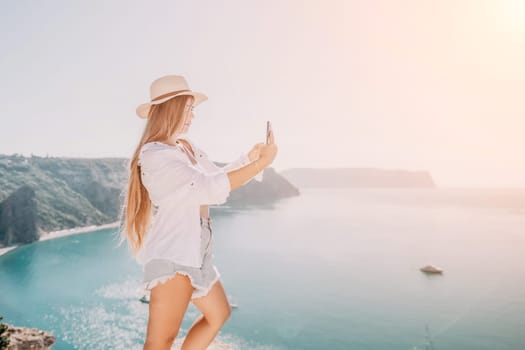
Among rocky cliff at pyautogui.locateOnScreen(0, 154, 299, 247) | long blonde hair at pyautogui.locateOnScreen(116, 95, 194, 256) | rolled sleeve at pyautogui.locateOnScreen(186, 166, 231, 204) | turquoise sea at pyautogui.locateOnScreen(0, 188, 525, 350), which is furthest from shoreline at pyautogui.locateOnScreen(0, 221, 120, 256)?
rolled sleeve at pyautogui.locateOnScreen(186, 166, 231, 204)

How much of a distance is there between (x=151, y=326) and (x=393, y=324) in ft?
150

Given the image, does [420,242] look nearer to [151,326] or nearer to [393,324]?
[393,324]

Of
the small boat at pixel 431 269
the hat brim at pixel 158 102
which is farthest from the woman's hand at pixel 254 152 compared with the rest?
the small boat at pixel 431 269

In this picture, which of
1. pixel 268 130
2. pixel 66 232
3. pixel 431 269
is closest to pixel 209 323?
pixel 268 130

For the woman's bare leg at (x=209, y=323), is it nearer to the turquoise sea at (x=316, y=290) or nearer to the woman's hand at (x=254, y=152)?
the woman's hand at (x=254, y=152)

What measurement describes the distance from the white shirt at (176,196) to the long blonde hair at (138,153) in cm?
15

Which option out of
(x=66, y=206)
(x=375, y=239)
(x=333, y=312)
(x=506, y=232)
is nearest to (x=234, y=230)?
(x=375, y=239)

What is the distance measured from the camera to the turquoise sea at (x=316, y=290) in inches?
1563

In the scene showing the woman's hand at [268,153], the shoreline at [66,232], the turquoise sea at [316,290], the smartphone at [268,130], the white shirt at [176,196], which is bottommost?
the turquoise sea at [316,290]

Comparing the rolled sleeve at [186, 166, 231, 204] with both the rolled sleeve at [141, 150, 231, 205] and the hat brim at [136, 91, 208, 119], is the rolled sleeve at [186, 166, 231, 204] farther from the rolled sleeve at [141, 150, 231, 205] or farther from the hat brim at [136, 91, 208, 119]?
the hat brim at [136, 91, 208, 119]

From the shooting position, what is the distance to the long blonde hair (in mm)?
1969

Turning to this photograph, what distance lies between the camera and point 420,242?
275 feet

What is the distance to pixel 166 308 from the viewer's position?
187cm

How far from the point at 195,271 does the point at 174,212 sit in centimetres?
33
